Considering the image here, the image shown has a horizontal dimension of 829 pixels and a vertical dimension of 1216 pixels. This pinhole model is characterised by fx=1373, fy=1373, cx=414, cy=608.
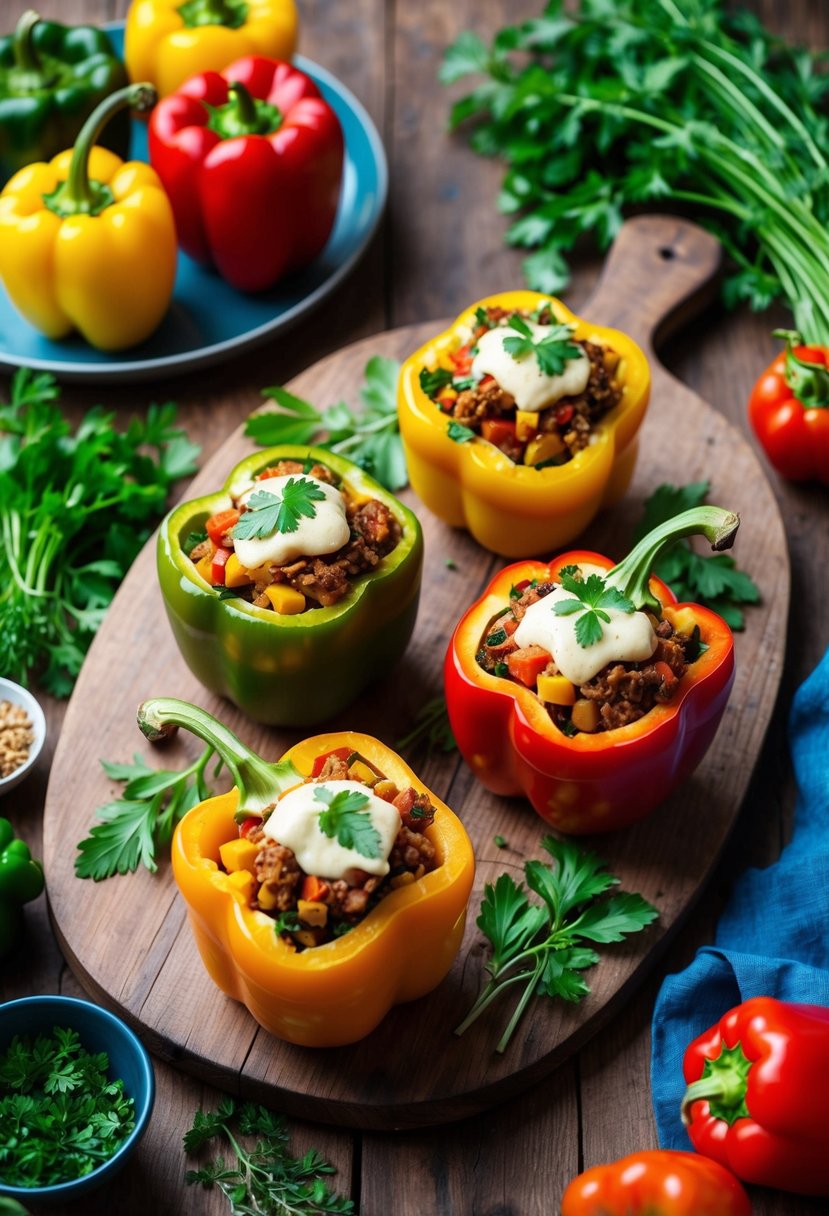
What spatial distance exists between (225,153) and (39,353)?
36.8 inches

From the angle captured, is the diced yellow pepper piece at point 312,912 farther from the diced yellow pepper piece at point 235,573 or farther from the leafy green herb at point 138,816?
the diced yellow pepper piece at point 235,573

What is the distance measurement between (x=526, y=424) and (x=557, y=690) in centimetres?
85

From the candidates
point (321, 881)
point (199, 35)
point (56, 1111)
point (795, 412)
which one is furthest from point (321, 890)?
point (199, 35)

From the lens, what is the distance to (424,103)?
5.57 metres

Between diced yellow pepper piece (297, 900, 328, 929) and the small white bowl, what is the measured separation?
3.74ft

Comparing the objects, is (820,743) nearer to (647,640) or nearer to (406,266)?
(647,640)

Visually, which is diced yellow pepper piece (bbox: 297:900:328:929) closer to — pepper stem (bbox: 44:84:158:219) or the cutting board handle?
the cutting board handle

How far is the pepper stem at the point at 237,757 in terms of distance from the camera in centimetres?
315

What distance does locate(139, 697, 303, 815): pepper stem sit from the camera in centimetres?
315

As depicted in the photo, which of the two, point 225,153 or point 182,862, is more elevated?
point 225,153

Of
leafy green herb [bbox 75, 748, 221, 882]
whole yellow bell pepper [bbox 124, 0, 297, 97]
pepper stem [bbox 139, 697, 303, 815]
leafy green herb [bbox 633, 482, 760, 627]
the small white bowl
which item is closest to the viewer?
pepper stem [bbox 139, 697, 303, 815]

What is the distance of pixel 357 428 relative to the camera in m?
4.34

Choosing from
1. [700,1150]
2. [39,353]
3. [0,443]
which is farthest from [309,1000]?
[39,353]

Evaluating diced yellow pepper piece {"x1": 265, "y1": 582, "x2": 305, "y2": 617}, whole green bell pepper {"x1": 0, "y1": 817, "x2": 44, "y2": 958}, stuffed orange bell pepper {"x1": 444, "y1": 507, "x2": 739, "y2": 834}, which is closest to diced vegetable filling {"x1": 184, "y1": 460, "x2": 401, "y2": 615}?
diced yellow pepper piece {"x1": 265, "y1": 582, "x2": 305, "y2": 617}
